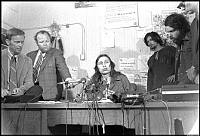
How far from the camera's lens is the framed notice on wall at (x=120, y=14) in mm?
2547

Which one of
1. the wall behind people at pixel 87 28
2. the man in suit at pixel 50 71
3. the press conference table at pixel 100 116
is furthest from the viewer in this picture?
the wall behind people at pixel 87 28

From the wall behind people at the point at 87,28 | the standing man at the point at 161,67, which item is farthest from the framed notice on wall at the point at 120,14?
the standing man at the point at 161,67

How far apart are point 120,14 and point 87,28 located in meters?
0.43

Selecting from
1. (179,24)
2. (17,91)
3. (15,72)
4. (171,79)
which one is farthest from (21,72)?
(179,24)

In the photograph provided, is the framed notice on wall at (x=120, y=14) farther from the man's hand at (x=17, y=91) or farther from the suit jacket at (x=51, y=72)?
the man's hand at (x=17, y=91)

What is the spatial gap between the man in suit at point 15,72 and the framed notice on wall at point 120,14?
1196 mm

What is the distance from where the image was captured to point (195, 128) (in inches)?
38.9

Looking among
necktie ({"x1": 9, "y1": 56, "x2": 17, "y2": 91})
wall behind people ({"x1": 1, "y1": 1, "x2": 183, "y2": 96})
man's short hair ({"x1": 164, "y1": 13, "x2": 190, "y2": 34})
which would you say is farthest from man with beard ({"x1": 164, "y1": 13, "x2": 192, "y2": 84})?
necktie ({"x1": 9, "y1": 56, "x2": 17, "y2": 91})

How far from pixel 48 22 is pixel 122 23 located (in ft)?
3.06

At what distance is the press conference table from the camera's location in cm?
99

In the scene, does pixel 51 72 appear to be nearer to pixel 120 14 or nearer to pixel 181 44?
pixel 120 14

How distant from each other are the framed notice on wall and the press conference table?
164 cm

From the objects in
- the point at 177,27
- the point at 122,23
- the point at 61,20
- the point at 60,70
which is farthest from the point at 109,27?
the point at 177,27

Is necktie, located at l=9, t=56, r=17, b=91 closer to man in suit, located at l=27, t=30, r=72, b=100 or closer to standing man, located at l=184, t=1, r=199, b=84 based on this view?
man in suit, located at l=27, t=30, r=72, b=100
